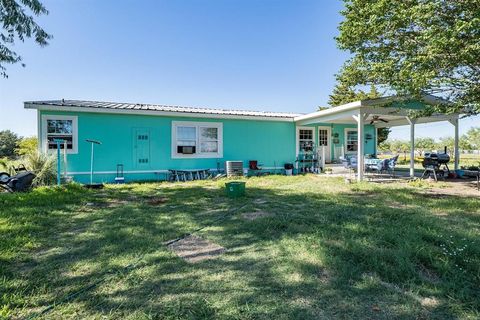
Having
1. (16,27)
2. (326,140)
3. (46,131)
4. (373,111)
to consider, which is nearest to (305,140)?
(326,140)

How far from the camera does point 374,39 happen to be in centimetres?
846

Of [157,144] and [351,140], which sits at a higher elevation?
[351,140]

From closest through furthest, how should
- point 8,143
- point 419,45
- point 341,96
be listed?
point 419,45, point 341,96, point 8,143

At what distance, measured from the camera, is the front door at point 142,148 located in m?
10.1

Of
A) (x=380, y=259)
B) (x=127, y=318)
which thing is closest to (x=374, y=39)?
(x=380, y=259)

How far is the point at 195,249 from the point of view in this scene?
3.26 m

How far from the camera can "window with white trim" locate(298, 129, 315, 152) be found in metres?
13.1

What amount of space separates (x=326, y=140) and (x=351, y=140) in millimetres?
1759

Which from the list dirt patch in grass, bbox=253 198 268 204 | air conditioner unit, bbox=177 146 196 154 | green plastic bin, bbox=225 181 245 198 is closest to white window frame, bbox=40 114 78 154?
air conditioner unit, bbox=177 146 196 154

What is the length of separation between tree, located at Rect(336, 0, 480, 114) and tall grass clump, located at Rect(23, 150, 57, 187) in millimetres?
10301

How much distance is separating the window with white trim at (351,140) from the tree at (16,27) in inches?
530

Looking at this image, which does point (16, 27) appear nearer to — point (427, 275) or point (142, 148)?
point (142, 148)

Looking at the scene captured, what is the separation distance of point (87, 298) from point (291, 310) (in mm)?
1649

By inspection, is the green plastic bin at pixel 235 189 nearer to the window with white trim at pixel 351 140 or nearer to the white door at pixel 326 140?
the white door at pixel 326 140
